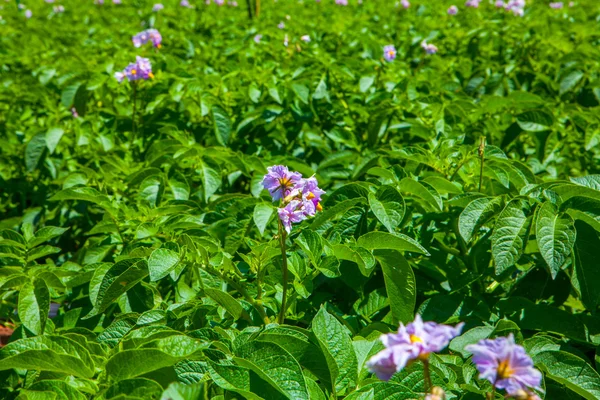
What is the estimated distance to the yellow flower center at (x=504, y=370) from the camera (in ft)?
3.01

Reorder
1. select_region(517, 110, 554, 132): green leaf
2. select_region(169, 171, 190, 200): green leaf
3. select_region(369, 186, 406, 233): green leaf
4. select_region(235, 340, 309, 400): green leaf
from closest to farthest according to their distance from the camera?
select_region(235, 340, 309, 400): green leaf, select_region(369, 186, 406, 233): green leaf, select_region(169, 171, 190, 200): green leaf, select_region(517, 110, 554, 132): green leaf

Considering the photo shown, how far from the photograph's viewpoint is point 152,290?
5.95 feet

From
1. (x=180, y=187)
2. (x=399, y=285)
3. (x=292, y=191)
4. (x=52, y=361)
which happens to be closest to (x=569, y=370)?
(x=399, y=285)

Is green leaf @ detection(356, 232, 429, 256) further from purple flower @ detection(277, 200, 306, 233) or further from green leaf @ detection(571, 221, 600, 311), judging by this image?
green leaf @ detection(571, 221, 600, 311)

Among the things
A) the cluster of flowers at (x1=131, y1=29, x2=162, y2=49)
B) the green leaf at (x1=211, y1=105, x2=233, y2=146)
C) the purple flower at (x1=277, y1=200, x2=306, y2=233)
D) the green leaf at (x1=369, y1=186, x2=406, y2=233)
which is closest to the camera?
the purple flower at (x1=277, y1=200, x2=306, y2=233)

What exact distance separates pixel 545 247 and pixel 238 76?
1.88m

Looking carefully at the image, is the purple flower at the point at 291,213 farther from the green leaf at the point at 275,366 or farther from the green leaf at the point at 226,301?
the green leaf at the point at 275,366

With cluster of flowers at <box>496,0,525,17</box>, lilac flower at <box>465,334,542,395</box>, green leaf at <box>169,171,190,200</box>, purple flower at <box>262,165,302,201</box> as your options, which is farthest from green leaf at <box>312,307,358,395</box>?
cluster of flowers at <box>496,0,525,17</box>

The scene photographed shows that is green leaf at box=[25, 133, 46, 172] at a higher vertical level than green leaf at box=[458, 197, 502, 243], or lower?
lower

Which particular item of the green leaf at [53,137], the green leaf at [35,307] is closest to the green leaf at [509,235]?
the green leaf at [35,307]

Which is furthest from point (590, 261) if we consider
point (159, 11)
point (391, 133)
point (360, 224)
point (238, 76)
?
point (159, 11)

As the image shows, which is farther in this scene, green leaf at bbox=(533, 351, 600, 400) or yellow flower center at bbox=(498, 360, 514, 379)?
green leaf at bbox=(533, 351, 600, 400)

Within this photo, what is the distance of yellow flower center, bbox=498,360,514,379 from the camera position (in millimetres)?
916

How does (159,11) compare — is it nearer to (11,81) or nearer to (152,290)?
(11,81)
